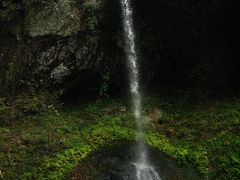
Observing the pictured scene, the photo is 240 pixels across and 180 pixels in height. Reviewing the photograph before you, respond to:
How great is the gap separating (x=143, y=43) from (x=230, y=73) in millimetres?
3286

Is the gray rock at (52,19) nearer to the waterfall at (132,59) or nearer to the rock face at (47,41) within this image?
the rock face at (47,41)

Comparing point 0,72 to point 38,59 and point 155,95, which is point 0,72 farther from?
point 155,95

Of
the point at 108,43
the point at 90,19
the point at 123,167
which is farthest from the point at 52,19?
the point at 123,167

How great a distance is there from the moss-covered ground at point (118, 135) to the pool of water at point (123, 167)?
246mm

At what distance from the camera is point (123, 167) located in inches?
493

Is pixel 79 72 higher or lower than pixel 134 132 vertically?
higher

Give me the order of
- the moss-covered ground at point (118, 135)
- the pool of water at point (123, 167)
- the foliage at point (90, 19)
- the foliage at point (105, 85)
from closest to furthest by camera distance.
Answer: the pool of water at point (123, 167), the moss-covered ground at point (118, 135), the foliage at point (90, 19), the foliage at point (105, 85)

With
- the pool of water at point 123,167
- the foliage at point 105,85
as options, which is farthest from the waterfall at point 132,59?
the pool of water at point 123,167

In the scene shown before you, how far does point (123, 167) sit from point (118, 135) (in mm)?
1609

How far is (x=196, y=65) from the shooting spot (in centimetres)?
1583

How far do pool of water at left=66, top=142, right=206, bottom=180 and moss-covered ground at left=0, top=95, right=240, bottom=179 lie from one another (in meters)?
0.25

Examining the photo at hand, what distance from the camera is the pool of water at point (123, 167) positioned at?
40.2 ft

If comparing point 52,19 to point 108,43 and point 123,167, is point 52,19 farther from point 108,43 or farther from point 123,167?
point 123,167

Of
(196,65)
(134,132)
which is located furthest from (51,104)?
(196,65)
